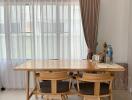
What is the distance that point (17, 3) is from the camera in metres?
5.22

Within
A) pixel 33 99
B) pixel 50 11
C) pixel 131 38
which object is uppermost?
pixel 50 11

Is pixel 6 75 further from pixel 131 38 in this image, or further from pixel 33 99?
pixel 131 38

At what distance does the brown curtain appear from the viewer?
5.12 meters

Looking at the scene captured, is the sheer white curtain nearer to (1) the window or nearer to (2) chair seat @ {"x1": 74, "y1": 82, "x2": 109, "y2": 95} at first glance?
(1) the window

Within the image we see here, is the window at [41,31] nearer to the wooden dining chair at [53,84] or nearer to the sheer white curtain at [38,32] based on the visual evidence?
the sheer white curtain at [38,32]

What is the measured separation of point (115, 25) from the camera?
531cm

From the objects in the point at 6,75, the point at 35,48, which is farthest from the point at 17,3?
Result: the point at 6,75

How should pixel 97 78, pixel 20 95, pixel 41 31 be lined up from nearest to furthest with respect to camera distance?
pixel 97 78 → pixel 20 95 → pixel 41 31

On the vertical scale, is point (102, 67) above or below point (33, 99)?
above

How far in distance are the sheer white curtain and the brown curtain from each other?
15 cm

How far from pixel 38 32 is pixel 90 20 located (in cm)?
118

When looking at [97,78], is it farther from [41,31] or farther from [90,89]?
[41,31]

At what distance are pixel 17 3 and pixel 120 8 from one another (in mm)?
2281

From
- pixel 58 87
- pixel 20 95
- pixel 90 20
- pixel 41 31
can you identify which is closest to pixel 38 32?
pixel 41 31
